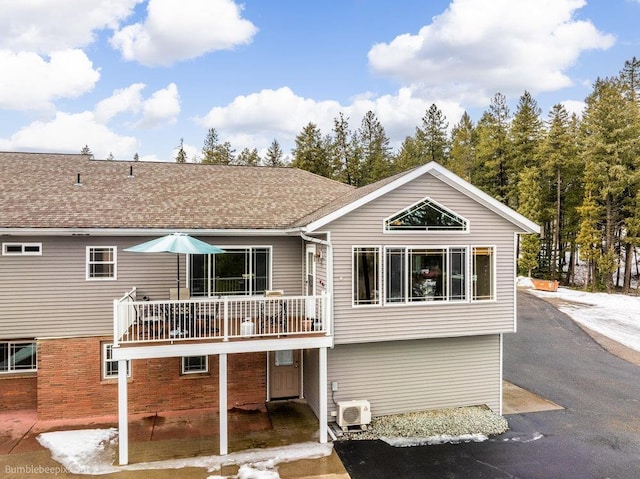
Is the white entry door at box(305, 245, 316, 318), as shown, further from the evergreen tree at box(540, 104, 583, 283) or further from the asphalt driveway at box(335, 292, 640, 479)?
the evergreen tree at box(540, 104, 583, 283)

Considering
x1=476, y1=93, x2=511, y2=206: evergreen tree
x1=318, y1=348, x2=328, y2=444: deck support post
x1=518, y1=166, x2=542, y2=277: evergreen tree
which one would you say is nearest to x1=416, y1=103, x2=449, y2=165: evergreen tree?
x1=476, y1=93, x2=511, y2=206: evergreen tree

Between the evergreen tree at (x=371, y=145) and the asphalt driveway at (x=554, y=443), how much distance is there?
1169 inches

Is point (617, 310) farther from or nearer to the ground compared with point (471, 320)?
nearer to the ground

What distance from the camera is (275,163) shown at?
46688mm

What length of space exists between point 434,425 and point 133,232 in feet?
29.4

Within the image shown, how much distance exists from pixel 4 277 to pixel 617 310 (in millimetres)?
27821

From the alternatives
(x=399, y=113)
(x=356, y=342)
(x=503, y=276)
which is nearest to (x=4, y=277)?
(x=356, y=342)

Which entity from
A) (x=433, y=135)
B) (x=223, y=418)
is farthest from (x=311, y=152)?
(x=223, y=418)

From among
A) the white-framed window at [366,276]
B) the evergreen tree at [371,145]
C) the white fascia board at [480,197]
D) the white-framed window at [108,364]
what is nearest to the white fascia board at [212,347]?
the white-framed window at [366,276]

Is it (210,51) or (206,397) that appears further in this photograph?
(210,51)

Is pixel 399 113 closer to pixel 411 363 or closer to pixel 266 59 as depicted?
pixel 266 59

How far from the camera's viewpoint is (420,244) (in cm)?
1040

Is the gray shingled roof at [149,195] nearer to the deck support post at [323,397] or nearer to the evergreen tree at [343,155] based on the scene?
the deck support post at [323,397]

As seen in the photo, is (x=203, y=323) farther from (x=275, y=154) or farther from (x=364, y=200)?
(x=275, y=154)
